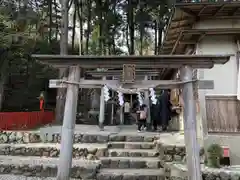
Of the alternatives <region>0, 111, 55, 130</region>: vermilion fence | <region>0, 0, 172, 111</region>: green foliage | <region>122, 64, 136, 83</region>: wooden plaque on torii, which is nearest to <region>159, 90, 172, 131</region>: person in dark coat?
<region>122, 64, 136, 83</region>: wooden plaque on torii

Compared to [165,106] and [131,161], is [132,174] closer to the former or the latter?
[131,161]

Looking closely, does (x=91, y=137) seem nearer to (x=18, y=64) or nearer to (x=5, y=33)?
(x=5, y=33)

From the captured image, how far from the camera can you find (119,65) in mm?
6285

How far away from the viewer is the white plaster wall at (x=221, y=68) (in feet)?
26.4

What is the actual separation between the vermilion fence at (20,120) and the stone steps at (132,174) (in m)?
6.63

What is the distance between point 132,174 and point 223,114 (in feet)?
10.6

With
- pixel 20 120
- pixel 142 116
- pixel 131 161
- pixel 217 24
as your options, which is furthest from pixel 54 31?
pixel 217 24

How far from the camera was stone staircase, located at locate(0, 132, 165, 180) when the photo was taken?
8391 millimetres

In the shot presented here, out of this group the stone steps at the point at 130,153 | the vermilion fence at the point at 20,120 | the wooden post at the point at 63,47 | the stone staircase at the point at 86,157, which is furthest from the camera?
the wooden post at the point at 63,47

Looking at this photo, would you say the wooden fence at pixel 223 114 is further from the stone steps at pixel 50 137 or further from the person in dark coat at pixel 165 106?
→ the person in dark coat at pixel 165 106

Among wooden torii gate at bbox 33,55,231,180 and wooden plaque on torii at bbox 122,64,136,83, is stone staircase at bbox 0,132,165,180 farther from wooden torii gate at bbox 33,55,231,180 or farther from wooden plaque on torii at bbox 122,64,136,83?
wooden plaque on torii at bbox 122,64,136,83

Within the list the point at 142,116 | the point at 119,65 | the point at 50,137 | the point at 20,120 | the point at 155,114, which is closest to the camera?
the point at 119,65

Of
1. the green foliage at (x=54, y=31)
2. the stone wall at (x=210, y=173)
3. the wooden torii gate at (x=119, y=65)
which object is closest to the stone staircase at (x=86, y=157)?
the stone wall at (x=210, y=173)

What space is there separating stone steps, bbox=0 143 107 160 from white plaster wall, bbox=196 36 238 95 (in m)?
4.37
